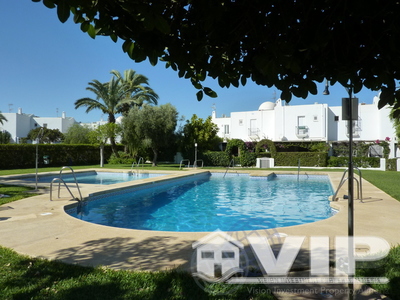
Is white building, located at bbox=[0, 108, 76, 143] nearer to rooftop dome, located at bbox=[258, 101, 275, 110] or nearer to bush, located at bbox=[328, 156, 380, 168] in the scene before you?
rooftop dome, located at bbox=[258, 101, 275, 110]

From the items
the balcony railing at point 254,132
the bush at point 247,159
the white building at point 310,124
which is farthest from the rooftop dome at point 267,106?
the bush at point 247,159

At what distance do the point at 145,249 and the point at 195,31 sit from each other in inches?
140

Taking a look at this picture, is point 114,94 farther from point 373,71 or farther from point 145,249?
point 373,71

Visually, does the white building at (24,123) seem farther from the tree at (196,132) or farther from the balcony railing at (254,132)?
the balcony railing at (254,132)

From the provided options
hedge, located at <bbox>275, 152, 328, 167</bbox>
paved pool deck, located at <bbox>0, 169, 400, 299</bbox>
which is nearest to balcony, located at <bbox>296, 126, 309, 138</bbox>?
hedge, located at <bbox>275, 152, 328, 167</bbox>

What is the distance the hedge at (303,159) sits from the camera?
30.1 meters

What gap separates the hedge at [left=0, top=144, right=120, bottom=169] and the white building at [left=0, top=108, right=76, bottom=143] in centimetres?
2895

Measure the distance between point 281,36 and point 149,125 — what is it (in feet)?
88.2

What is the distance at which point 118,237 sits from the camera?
5578mm

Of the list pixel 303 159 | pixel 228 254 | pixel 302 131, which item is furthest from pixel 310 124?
pixel 228 254

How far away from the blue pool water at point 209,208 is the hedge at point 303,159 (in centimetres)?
1458

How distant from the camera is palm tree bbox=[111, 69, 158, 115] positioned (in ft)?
106

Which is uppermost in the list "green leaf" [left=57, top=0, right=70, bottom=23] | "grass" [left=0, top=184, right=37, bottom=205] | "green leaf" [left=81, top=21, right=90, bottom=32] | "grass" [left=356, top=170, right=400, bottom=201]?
"green leaf" [left=81, top=21, right=90, bottom=32]

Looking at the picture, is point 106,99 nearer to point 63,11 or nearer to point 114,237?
point 114,237
